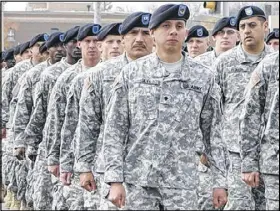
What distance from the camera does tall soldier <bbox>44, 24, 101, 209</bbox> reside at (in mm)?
11516

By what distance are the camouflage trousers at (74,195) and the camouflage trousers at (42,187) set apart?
1911 mm

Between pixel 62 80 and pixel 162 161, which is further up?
pixel 62 80

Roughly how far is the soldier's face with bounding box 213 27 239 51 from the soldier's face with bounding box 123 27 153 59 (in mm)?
3480

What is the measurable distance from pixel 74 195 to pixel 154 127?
9.98ft

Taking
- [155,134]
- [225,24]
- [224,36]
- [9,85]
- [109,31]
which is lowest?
[155,134]

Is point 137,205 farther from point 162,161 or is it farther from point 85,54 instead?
point 85,54

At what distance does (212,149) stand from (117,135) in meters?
0.81

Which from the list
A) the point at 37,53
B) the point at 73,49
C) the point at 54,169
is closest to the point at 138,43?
the point at 54,169

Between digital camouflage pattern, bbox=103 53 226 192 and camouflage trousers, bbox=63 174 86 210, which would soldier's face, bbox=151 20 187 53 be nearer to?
digital camouflage pattern, bbox=103 53 226 192

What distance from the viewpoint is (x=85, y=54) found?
11.7 meters

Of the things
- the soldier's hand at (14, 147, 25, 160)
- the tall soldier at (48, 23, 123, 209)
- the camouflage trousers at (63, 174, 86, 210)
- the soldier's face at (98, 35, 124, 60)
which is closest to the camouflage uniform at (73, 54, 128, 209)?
the tall soldier at (48, 23, 123, 209)

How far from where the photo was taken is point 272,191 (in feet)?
27.1

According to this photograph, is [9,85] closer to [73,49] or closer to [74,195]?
[73,49]

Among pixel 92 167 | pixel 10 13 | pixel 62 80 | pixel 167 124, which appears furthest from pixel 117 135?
pixel 10 13
